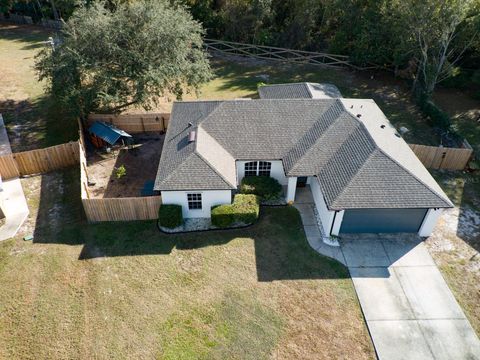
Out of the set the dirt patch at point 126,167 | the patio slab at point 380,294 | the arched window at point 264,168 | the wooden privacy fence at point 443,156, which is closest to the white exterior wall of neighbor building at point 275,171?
the arched window at point 264,168

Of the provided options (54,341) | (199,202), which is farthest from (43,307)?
(199,202)

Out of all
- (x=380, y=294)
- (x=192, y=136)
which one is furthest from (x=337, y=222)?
(x=192, y=136)

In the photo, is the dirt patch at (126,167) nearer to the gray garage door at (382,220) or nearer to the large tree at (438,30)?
the gray garage door at (382,220)

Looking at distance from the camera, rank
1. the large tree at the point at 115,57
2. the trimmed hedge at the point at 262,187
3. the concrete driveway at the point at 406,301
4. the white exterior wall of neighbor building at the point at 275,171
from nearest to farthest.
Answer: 1. the concrete driveway at the point at 406,301
2. the trimmed hedge at the point at 262,187
3. the white exterior wall of neighbor building at the point at 275,171
4. the large tree at the point at 115,57

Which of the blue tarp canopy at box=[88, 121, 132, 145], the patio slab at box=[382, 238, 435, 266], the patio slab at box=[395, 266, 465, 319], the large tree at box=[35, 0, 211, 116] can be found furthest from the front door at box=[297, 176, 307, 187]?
the blue tarp canopy at box=[88, 121, 132, 145]

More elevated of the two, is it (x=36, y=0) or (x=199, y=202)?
(x=36, y=0)

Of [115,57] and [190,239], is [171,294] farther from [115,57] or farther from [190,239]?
[115,57]

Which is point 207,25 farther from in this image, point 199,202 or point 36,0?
point 199,202
